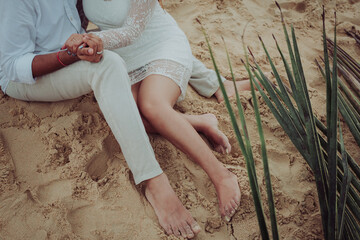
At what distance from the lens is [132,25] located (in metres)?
1.70

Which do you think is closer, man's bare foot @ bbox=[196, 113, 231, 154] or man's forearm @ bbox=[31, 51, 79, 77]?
man's forearm @ bbox=[31, 51, 79, 77]

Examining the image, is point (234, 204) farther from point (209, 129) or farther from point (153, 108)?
point (153, 108)

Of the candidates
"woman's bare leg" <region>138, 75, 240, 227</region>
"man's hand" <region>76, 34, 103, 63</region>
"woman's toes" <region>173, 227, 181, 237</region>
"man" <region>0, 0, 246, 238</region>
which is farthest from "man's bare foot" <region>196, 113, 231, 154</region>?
"man's hand" <region>76, 34, 103, 63</region>

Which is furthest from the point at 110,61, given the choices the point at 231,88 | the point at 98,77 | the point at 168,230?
the point at 231,88

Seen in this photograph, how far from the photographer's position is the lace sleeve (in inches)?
64.1

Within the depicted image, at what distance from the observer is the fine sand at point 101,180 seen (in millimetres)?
1387

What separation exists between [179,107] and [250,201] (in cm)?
75

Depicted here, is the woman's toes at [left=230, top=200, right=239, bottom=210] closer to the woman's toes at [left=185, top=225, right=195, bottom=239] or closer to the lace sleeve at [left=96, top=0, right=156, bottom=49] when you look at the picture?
the woman's toes at [left=185, top=225, right=195, bottom=239]

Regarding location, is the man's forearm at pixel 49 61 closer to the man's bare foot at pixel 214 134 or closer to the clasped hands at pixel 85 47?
the clasped hands at pixel 85 47

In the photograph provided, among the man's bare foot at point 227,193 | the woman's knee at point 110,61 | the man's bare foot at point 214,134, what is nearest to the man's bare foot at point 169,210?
the man's bare foot at point 227,193

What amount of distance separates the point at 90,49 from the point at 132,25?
1.32 ft

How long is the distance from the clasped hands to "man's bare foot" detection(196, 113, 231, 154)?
2.33 ft

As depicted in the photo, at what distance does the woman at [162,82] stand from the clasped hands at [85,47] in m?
0.18

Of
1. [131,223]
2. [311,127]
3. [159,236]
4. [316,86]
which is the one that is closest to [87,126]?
[131,223]
